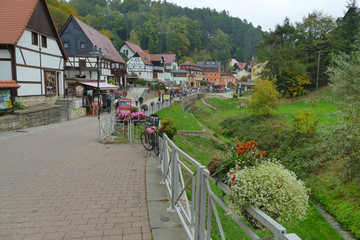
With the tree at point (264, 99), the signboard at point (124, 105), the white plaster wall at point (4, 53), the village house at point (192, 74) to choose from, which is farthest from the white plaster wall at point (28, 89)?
the village house at point (192, 74)

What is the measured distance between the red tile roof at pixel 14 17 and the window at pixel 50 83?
4.54m

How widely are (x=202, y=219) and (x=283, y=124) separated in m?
20.8

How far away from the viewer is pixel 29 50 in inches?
775

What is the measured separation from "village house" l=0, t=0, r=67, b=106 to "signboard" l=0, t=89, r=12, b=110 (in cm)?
140

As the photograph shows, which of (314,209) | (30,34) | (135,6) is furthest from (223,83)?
(314,209)

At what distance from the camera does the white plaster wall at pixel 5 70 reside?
1783 cm

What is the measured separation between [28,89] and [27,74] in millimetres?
1090

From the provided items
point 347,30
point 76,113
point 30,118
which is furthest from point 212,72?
point 30,118

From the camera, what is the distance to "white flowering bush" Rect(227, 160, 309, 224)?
2428 mm

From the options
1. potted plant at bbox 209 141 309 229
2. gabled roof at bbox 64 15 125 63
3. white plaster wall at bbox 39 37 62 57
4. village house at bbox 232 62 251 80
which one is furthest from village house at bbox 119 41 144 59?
potted plant at bbox 209 141 309 229

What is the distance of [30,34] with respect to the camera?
19.9 m

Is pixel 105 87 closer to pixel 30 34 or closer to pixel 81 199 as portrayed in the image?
pixel 30 34

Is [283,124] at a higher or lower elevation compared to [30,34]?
lower

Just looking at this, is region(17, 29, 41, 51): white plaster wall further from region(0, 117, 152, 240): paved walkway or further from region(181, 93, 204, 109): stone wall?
region(181, 93, 204, 109): stone wall
